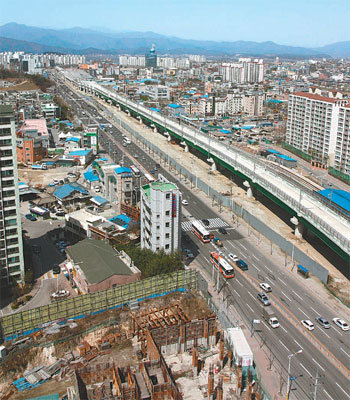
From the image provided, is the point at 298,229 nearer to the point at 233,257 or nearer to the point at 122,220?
the point at 233,257

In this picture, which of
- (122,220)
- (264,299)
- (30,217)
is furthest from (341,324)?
(30,217)

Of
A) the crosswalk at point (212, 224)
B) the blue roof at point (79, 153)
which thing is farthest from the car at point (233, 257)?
the blue roof at point (79, 153)

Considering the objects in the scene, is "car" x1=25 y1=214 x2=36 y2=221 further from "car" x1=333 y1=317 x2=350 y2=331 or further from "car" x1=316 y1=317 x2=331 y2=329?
"car" x1=333 y1=317 x2=350 y2=331

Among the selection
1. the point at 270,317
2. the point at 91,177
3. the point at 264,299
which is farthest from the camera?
the point at 91,177

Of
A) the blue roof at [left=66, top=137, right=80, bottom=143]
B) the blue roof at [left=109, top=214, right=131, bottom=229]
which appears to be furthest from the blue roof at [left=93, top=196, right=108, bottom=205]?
the blue roof at [left=66, top=137, right=80, bottom=143]

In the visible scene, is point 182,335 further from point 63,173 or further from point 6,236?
point 63,173

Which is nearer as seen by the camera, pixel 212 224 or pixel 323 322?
pixel 323 322

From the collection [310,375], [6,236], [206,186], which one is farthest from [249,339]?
[206,186]
